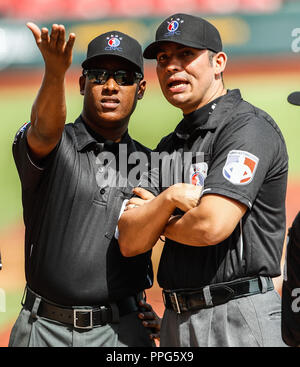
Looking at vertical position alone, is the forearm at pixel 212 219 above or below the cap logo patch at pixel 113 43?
below

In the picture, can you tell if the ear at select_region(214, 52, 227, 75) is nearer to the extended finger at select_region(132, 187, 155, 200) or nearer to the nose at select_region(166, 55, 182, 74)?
the nose at select_region(166, 55, 182, 74)

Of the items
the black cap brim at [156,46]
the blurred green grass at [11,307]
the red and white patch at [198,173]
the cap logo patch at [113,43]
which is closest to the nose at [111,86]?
the cap logo patch at [113,43]

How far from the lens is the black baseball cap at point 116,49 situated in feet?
7.61

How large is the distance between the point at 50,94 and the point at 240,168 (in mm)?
723

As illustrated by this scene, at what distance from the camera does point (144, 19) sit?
3.33 m

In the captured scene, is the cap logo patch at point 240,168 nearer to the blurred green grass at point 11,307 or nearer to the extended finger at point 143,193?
the extended finger at point 143,193

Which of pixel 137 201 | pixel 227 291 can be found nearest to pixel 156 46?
pixel 137 201

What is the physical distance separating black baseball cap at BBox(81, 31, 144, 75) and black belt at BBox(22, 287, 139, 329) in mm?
991

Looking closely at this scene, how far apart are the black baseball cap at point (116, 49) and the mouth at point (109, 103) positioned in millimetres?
180

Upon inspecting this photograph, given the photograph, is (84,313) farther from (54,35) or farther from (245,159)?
(54,35)

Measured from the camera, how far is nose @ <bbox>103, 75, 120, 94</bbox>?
7.54ft

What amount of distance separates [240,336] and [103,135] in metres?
1.03
